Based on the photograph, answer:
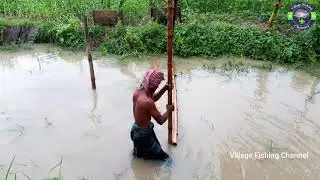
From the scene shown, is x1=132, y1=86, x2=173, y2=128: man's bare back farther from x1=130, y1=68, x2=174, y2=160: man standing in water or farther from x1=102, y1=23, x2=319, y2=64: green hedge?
x1=102, y1=23, x2=319, y2=64: green hedge

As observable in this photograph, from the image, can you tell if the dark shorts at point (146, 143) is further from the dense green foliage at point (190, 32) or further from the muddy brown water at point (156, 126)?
the dense green foliage at point (190, 32)

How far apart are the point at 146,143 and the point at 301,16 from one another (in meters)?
5.84

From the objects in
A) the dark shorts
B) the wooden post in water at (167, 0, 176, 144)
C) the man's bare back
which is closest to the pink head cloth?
the man's bare back

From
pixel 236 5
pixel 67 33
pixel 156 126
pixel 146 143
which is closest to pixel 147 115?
pixel 146 143

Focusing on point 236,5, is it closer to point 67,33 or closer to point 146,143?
point 67,33

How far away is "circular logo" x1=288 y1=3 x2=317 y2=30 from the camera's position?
30.2 feet

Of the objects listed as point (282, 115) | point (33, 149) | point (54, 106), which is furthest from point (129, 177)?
point (282, 115)

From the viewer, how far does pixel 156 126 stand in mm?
6586

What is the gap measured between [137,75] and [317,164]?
4215 mm

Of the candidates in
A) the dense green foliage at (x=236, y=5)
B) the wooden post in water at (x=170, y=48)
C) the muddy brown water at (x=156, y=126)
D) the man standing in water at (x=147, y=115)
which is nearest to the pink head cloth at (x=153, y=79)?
the man standing in water at (x=147, y=115)

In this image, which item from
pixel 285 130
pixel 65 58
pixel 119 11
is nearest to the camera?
pixel 285 130

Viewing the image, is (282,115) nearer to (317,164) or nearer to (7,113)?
(317,164)

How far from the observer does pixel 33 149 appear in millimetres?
5961

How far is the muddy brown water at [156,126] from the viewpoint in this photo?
5562mm
